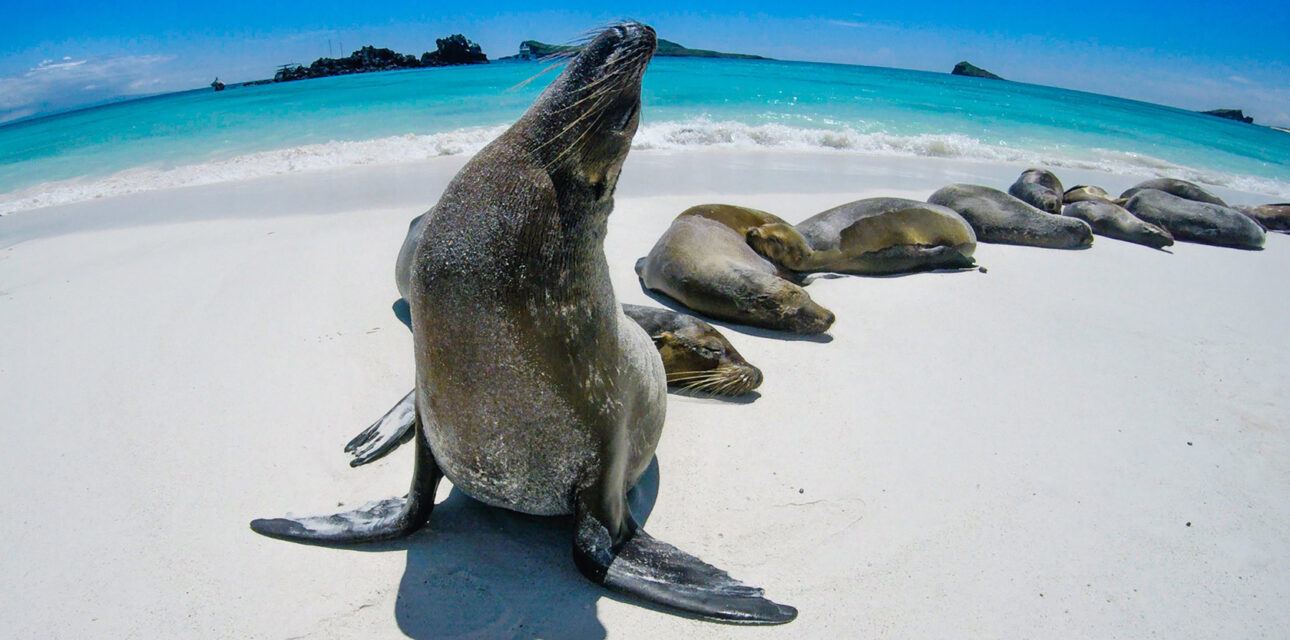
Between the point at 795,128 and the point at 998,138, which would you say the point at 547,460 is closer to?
the point at 795,128


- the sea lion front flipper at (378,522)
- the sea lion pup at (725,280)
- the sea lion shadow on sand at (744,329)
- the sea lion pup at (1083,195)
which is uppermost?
the sea lion pup at (1083,195)

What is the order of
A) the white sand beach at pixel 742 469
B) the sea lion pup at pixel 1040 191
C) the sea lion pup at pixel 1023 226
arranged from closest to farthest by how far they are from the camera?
the white sand beach at pixel 742 469 < the sea lion pup at pixel 1023 226 < the sea lion pup at pixel 1040 191

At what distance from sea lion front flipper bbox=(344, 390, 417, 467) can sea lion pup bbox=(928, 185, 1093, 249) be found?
6.12 m

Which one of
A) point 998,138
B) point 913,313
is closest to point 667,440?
point 913,313

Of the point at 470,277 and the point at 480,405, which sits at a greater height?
the point at 470,277

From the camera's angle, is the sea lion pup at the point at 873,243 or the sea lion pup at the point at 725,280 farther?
the sea lion pup at the point at 873,243

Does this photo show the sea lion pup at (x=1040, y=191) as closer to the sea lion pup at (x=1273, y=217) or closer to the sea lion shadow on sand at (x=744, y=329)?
the sea lion pup at (x=1273, y=217)

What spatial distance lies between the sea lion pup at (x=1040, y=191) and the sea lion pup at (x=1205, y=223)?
3.47ft

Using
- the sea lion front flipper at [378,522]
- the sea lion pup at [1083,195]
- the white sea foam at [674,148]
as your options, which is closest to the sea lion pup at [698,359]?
the sea lion front flipper at [378,522]

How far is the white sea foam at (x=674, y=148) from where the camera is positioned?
9867mm

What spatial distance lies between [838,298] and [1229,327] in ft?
8.59

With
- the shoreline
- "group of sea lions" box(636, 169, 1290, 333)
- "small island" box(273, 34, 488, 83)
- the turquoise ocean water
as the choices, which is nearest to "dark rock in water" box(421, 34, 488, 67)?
"small island" box(273, 34, 488, 83)

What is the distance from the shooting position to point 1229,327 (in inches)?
188

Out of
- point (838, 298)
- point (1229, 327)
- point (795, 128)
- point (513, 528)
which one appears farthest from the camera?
point (795, 128)
